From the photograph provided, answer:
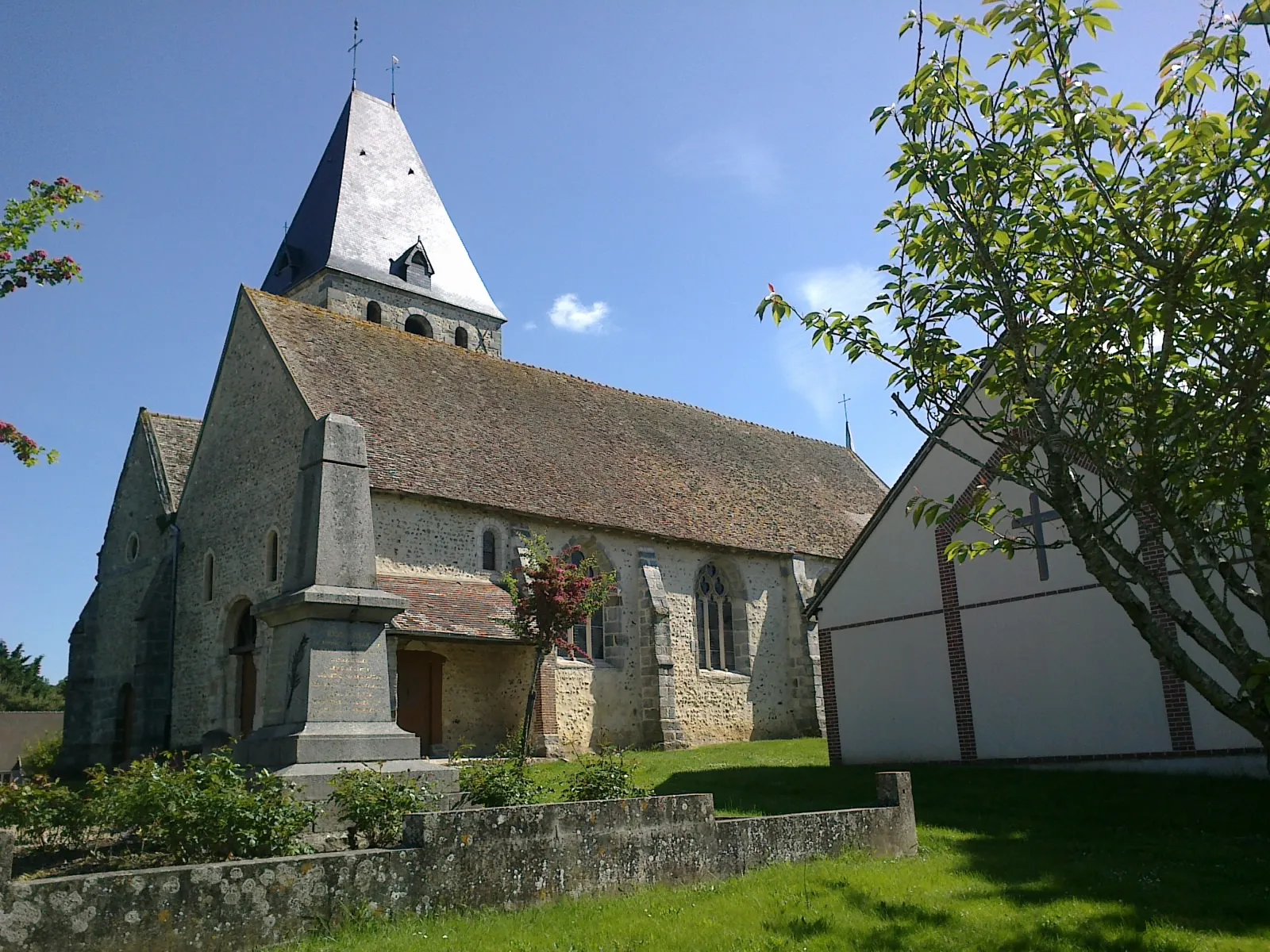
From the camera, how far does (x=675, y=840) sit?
678 cm

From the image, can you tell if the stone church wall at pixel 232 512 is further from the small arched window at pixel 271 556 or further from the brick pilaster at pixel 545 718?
the brick pilaster at pixel 545 718

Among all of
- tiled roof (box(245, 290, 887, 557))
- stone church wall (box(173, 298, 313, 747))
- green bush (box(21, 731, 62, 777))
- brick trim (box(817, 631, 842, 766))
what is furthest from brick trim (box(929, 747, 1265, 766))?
green bush (box(21, 731, 62, 777))

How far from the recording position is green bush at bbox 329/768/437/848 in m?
6.17

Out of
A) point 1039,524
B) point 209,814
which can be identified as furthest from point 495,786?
point 1039,524

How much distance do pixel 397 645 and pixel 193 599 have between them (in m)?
6.67

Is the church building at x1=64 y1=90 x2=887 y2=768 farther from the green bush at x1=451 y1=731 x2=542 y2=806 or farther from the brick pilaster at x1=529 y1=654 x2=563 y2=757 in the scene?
the green bush at x1=451 y1=731 x2=542 y2=806

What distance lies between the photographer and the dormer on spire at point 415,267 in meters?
34.0

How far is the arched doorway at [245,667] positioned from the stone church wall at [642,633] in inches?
148

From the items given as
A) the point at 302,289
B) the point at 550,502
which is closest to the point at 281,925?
the point at 550,502

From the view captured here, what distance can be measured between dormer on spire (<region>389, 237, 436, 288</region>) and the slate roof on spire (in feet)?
0.63

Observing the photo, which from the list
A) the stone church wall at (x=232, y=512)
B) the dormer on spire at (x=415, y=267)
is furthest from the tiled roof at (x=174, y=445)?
the dormer on spire at (x=415, y=267)

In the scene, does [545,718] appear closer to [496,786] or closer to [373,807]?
[496,786]

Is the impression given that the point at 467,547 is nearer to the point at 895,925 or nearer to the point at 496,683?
the point at 496,683

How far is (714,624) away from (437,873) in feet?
60.5
